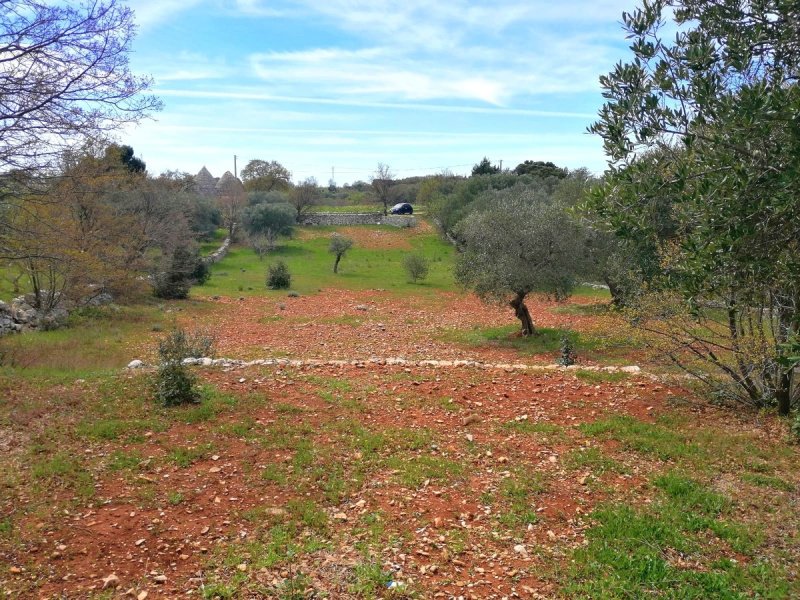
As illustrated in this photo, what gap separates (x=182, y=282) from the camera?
2662 centimetres

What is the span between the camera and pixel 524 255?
16641 mm

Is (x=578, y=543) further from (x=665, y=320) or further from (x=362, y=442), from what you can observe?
(x=665, y=320)

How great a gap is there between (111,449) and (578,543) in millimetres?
→ 5330

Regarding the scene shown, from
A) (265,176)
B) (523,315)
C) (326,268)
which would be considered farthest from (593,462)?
(265,176)

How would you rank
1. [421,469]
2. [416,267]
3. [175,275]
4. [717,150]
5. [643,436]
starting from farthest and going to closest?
1. [416,267]
2. [175,275]
3. [643,436]
4. [421,469]
5. [717,150]

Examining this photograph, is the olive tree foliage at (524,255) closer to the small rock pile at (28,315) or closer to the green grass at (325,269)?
the green grass at (325,269)

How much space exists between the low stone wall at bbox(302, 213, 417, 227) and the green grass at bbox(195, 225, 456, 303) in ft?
19.8

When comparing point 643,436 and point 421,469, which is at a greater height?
point 643,436

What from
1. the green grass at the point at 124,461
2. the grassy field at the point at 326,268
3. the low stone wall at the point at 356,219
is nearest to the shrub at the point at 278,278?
the grassy field at the point at 326,268

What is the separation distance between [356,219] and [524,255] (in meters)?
45.8

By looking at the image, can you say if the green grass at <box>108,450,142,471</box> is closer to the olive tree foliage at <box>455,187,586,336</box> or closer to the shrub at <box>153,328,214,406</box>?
the shrub at <box>153,328,214,406</box>

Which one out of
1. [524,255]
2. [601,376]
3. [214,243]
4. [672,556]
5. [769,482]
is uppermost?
[214,243]

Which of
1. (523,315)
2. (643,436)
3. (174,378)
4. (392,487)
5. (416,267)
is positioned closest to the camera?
(392,487)

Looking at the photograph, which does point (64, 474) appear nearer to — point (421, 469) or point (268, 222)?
point (421, 469)
